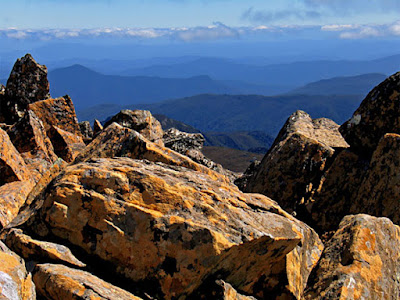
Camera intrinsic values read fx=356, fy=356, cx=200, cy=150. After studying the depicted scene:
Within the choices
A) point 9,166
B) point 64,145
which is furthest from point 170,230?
→ point 64,145

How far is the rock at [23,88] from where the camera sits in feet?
129

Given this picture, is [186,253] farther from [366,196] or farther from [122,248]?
[366,196]

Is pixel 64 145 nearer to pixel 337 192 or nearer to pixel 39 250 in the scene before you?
pixel 39 250

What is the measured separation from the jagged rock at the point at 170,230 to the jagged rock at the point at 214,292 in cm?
20

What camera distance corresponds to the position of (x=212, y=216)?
10133 millimetres

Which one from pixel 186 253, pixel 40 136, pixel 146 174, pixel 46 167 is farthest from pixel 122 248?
pixel 40 136

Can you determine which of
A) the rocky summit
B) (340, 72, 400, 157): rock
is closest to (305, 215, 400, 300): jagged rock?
the rocky summit

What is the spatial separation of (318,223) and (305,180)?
2503 mm

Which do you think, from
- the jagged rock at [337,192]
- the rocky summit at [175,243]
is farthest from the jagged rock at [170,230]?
the jagged rock at [337,192]

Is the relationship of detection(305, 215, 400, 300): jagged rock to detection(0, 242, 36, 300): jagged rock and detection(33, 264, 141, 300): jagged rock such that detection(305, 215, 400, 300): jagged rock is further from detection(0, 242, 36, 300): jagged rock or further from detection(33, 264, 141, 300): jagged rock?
detection(0, 242, 36, 300): jagged rock

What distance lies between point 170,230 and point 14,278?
3764 mm

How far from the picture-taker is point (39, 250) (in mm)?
9469

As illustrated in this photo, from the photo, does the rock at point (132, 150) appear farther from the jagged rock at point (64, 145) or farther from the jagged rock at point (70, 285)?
the jagged rock at point (64, 145)

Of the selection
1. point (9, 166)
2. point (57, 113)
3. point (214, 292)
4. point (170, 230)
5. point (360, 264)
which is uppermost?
point (57, 113)
